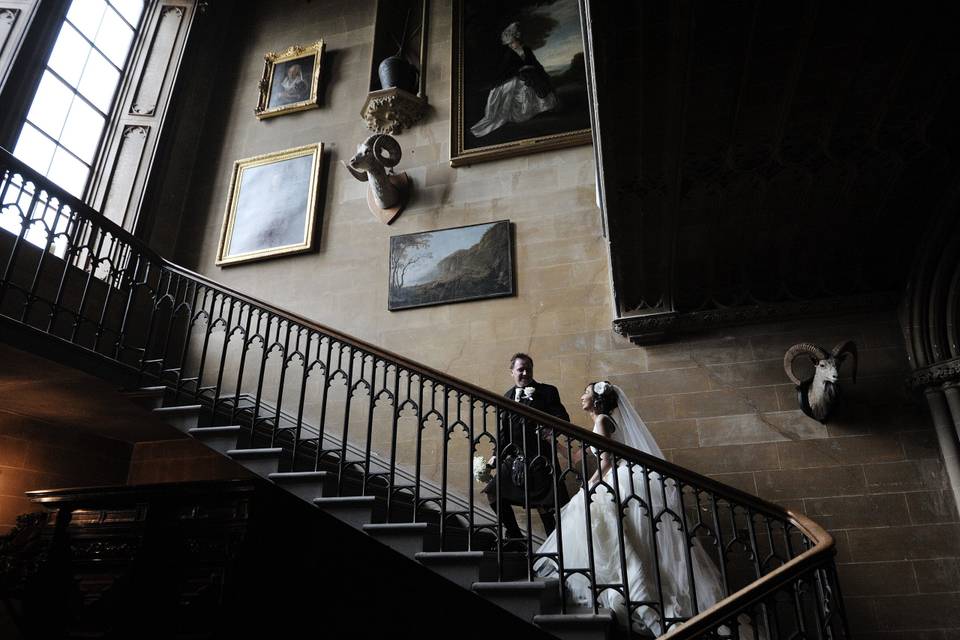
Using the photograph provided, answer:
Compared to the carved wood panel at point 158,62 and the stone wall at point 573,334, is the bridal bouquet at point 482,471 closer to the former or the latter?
the stone wall at point 573,334

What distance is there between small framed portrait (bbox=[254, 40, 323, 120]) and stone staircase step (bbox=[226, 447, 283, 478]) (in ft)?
17.2

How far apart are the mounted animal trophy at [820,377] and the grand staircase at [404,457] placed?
965 millimetres

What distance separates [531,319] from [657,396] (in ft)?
4.54

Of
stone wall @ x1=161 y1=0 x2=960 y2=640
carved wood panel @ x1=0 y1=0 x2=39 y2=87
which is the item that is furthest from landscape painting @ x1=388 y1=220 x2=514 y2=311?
carved wood panel @ x1=0 y1=0 x2=39 y2=87

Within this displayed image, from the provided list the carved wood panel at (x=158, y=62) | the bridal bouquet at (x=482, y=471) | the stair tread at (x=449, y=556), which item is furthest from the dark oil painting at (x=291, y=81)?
the stair tread at (x=449, y=556)

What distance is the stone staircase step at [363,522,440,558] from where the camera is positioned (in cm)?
389

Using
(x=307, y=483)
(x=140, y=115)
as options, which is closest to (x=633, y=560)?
(x=307, y=483)

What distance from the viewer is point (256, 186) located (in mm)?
8211

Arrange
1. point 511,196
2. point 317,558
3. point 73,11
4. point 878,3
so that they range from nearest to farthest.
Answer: point 878,3
point 317,558
point 511,196
point 73,11

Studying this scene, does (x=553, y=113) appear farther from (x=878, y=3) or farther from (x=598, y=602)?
(x=598, y=602)

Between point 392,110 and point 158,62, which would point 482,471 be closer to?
point 392,110

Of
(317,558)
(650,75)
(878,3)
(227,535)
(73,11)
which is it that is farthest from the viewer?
(73,11)

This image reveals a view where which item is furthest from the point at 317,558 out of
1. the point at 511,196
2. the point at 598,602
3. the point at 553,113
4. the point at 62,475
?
the point at 553,113

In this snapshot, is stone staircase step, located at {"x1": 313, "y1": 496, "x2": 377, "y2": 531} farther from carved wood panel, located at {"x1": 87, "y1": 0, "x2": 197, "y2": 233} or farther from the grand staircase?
carved wood panel, located at {"x1": 87, "y1": 0, "x2": 197, "y2": 233}
